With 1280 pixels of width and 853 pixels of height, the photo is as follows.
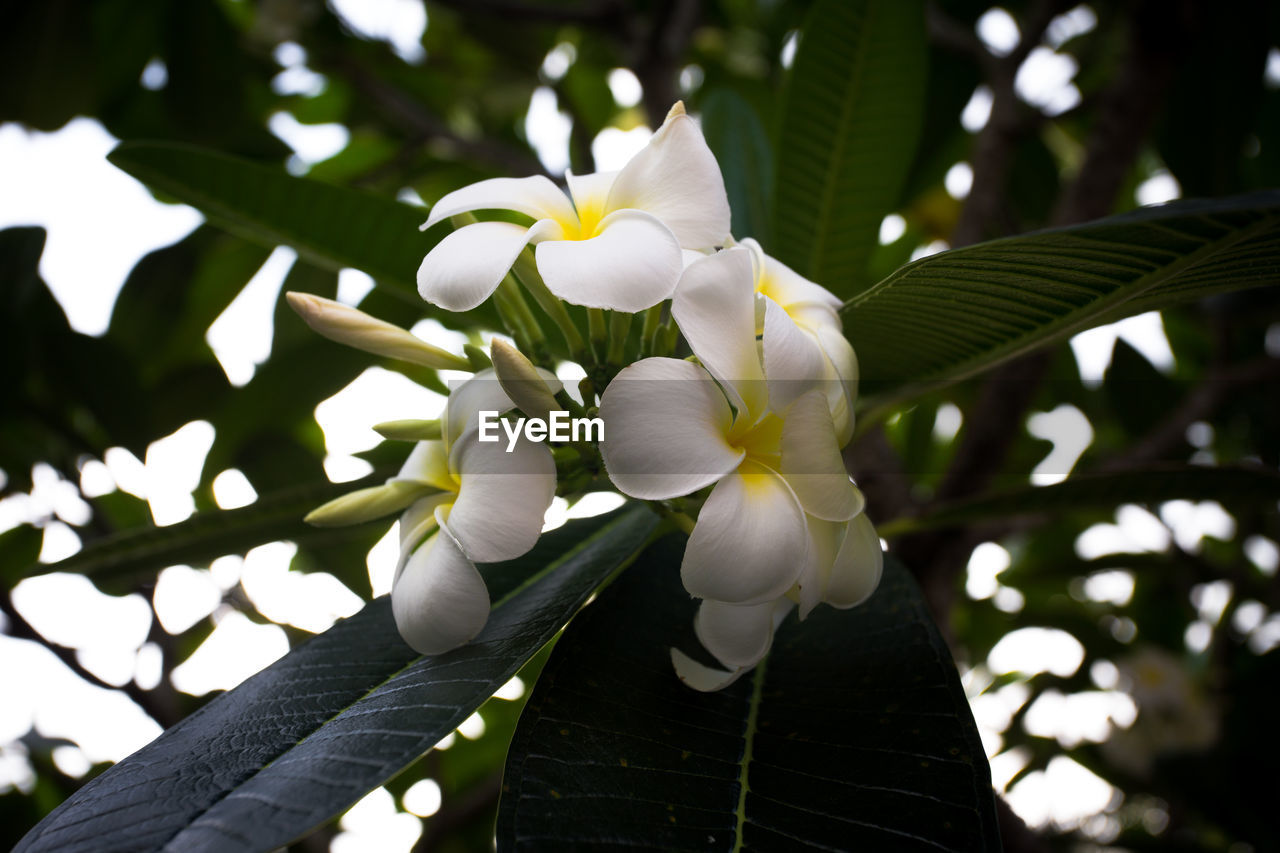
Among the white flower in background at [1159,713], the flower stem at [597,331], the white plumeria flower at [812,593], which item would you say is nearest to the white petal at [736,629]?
the white plumeria flower at [812,593]

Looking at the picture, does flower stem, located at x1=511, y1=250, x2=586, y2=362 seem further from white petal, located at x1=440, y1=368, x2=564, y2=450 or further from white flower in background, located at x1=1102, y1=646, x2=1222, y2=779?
white flower in background, located at x1=1102, y1=646, x2=1222, y2=779

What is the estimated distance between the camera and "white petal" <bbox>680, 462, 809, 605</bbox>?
0.45 meters

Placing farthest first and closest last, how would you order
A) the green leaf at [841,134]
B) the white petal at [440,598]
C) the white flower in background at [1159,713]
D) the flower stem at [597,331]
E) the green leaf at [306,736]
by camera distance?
the white flower in background at [1159,713] < the green leaf at [841,134] < the flower stem at [597,331] < the white petal at [440,598] < the green leaf at [306,736]

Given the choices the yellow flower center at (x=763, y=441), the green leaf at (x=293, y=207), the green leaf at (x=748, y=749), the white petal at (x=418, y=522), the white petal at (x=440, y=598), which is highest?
the green leaf at (x=293, y=207)

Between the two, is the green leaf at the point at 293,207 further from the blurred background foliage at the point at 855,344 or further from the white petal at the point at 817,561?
the white petal at the point at 817,561

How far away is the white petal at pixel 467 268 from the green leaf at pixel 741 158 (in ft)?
1.67

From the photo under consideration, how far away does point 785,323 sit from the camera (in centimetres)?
50

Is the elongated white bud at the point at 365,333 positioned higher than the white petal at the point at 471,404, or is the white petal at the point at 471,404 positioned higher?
the elongated white bud at the point at 365,333

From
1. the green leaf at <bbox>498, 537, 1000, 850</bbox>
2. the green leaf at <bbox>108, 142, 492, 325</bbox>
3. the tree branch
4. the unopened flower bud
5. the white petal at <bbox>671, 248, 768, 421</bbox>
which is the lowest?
the green leaf at <bbox>498, 537, 1000, 850</bbox>

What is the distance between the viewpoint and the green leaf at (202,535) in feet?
2.79

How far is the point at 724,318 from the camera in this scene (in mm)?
496

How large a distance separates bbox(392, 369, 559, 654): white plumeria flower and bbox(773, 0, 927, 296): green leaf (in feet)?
1.55

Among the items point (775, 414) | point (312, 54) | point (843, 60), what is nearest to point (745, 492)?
point (775, 414)

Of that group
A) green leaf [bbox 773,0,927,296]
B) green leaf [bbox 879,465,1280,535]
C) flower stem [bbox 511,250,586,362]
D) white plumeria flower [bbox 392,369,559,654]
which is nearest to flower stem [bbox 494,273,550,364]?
flower stem [bbox 511,250,586,362]
